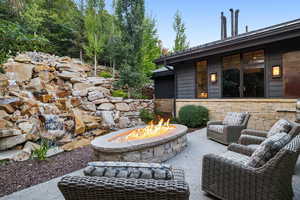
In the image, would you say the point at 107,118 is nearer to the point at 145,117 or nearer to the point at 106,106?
the point at 106,106

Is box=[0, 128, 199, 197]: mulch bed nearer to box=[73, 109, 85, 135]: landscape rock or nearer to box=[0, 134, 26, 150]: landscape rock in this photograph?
box=[0, 134, 26, 150]: landscape rock

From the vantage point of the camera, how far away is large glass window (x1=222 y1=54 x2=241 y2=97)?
6.09 m

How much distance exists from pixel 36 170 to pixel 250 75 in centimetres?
701

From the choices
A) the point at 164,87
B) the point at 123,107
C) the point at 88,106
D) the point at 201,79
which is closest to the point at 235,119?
the point at 201,79

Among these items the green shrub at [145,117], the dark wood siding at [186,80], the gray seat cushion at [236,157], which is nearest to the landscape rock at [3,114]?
the green shrub at [145,117]

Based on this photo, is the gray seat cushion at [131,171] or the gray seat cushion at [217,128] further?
the gray seat cushion at [217,128]

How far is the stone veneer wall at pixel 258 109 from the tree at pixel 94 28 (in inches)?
295

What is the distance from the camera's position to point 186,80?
7.70 m

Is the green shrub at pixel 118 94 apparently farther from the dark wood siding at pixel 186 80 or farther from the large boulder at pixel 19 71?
the large boulder at pixel 19 71

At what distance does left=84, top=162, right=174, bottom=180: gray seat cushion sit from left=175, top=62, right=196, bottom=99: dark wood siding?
21.1 ft

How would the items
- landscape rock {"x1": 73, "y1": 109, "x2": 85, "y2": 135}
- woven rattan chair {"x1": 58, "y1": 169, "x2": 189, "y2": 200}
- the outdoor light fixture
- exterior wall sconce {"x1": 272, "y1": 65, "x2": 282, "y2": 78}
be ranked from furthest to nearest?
the outdoor light fixture, landscape rock {"x1": 73, "y1": 109, "x2": 85, "y2": 135}, exterior wall sconce {"x1": 272, "y1": 65, "x2": 282, "y2": 78}, woven rattan chair {"x1": 58, "y1": 169, "x2": 189, "y2": 200}

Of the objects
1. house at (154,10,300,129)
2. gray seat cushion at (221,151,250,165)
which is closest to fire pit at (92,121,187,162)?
gray seat cushion at (221,151,250,165)

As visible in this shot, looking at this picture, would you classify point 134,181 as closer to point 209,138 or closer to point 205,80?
point 209,138

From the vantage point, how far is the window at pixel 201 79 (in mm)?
7141
